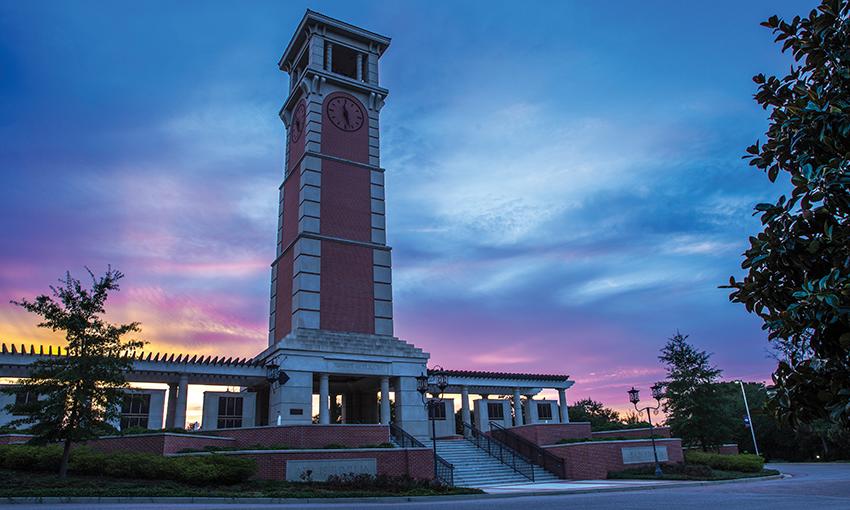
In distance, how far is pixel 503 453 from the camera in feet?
105

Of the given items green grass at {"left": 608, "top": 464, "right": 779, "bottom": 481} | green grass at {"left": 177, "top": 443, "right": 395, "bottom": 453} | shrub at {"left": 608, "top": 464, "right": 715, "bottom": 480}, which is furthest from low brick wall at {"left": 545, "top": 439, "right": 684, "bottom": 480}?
green grass at {"left": 177, "top": 443, "right": 395, "bottom": 453}

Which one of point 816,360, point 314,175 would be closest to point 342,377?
point 314,175

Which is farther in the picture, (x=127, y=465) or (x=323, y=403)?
(x=323, y=403)

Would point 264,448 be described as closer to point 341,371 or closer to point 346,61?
point 341,371

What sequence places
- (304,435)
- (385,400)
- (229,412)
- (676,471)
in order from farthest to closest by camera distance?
(385,400)
(229,412)
(676,471)
(304,435)

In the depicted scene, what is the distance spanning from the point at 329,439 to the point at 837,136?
23.5m

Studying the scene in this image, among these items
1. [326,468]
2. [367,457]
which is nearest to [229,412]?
[326,468]

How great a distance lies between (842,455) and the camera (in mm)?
49094

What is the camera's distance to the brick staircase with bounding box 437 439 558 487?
2758 cm

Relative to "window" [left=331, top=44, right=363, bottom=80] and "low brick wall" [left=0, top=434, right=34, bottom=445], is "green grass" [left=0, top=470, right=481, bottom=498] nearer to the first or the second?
"low brick wall" [left=0, top=434, right=34, bottom=445]

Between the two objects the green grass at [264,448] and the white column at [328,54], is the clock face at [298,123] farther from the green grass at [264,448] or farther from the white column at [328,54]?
the green grass at [264,448]

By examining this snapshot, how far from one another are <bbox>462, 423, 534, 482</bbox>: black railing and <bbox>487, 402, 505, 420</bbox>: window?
4.82m

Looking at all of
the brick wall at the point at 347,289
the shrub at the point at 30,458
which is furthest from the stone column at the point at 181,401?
the shrub at the point at 30,458

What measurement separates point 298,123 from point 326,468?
26880 mm
